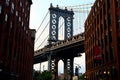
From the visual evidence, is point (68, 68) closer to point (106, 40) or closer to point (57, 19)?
point (57, 19)

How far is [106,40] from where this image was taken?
2190 inches

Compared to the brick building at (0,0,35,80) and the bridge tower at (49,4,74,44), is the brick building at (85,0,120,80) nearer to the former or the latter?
the brick building at (0,0,35,80)

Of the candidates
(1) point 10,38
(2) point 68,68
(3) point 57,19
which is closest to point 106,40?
(1) point 10,38

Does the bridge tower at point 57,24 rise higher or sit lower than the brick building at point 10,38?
higher

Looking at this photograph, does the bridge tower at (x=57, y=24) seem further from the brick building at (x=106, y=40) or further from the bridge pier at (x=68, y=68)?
the brick building at (x=106, y=40)

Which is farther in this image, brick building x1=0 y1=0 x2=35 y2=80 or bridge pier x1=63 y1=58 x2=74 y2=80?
bridge pier x1=63 y1=58 x2=74 y2=80

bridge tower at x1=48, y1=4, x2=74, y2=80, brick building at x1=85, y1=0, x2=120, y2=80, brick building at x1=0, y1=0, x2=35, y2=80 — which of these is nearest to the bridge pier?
bridge tower at x1=48, y1=4, x2=74, y2=80

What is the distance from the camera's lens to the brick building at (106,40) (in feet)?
153

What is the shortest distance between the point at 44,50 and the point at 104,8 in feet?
271

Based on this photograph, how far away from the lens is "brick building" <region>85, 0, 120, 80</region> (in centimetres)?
4678

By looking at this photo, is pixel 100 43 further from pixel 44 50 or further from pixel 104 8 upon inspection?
pixel 44 50

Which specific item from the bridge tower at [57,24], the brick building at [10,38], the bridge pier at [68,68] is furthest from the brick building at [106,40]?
the bridge tower at [57,24]

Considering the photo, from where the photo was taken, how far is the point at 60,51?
13150 cm

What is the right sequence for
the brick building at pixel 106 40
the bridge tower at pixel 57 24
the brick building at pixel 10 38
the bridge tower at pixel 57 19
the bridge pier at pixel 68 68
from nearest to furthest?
1. the brick building at pixel 10 38
2. the brick building at pixel 106 40
3. the bridge pier at pixel 68 68
4. the bridge tower at pixel 57 24
5. the bridge tower at pixel 57 19
